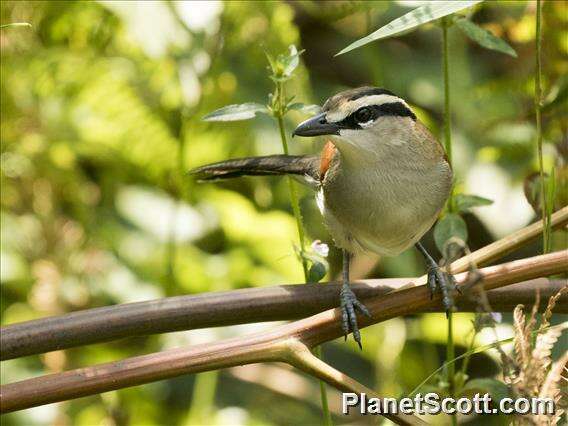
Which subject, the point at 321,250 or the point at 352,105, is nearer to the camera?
the point at 321,250

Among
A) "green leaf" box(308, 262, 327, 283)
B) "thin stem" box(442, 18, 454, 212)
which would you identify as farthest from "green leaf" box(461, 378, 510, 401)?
"thin stem" box(442, 18, 454, 212)

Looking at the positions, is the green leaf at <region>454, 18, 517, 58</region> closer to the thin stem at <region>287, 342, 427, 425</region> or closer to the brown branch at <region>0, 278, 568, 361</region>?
the brown branch at <region>0, 278, 568, 361</region>

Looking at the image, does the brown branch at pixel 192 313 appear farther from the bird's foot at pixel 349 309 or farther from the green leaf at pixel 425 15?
the green leaf at pixel 425 15

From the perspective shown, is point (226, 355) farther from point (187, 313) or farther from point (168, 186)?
point (168, 186)

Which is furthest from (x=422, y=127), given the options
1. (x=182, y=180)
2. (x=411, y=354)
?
(x=411, y=354)

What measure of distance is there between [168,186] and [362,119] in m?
1.11

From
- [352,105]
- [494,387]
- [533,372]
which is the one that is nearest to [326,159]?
[352,105]

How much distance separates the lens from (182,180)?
272 cm

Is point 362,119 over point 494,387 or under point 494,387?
over

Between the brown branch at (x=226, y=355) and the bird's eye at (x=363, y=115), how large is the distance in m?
0.73

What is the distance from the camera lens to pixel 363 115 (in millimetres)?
2262

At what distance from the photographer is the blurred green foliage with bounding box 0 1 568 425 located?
9.65ft

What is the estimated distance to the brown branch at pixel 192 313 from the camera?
62.7 inches

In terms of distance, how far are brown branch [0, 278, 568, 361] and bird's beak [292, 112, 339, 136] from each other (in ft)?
1.41
